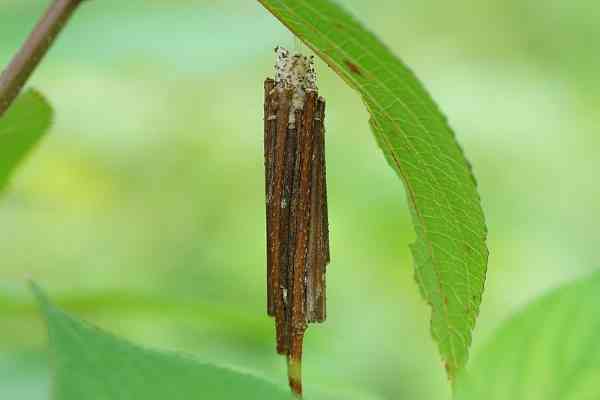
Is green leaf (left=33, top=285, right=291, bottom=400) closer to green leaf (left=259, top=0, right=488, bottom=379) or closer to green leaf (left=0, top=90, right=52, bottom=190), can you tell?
green leaf (left=259, top=0, right=488, bottom=379)

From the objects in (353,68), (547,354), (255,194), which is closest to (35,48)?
(353,68)

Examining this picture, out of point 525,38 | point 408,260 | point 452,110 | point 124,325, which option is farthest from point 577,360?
point 525,38

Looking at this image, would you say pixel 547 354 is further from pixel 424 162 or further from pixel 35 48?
pixel 35 48

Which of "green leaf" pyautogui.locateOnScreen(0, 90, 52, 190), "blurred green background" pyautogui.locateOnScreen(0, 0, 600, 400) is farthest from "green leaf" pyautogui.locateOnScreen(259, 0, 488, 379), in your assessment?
"blurred green background" pyautogui.locateOnScreen(0, 0, 600, 400)

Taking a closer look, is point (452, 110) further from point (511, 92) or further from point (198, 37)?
point (198, 37)

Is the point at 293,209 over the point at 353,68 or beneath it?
beneath
